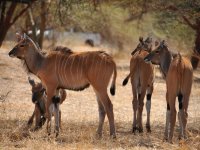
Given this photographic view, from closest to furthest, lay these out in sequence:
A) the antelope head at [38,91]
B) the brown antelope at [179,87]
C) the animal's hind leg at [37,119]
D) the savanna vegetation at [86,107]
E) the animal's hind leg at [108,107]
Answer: the savanna vegetation at [86,107]
the brown antelope at [179,87]
the animal's hind leg at [108,107]
the animal's hind leg at [37,119]
the antelope head at [38,91]

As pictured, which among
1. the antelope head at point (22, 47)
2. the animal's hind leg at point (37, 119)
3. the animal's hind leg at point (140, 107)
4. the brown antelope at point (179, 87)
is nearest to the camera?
the brown antelope at point (179, 87)

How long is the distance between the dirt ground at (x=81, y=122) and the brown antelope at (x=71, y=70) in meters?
0.40

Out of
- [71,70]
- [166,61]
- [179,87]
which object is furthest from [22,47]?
[179,87]

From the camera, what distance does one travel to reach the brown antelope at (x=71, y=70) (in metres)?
8.57

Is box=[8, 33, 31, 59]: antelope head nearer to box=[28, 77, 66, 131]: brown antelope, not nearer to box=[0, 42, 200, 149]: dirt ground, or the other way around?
box=[28, 77, 66, 131]: brown antelope

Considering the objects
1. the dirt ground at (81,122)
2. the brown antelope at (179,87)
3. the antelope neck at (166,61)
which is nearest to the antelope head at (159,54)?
the antelope neck at (166,61)

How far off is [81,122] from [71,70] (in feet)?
4.47

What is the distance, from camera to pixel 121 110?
12.1 metres

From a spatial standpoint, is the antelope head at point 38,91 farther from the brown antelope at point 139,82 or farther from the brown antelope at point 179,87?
the brown antelope at point 179,87

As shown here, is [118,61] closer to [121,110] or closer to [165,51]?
[121,110]

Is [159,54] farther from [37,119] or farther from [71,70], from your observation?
[37,119]

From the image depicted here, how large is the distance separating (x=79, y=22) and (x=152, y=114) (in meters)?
11.8

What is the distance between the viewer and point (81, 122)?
998cm

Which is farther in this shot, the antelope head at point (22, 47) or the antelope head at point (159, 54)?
the antelope head at point (22, 47)
